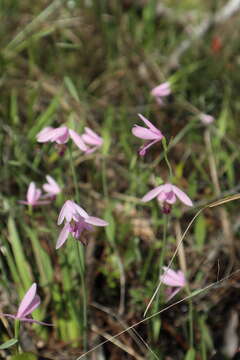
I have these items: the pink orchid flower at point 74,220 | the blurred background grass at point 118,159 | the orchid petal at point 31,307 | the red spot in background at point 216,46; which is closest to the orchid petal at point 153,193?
the pink orchid flower at point 74,220

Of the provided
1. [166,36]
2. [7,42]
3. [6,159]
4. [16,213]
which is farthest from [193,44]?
[16,213]

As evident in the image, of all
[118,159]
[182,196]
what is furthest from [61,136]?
[118,159]

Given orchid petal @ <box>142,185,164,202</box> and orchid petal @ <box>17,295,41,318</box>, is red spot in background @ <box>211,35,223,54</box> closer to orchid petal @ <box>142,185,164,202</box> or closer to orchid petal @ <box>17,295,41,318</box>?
orchid petal @ <box>142,185,164,202</box>

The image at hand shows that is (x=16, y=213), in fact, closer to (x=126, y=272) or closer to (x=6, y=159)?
(x=6, y=159)

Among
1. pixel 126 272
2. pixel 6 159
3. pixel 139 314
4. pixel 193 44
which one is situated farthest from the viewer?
pixel 193 44

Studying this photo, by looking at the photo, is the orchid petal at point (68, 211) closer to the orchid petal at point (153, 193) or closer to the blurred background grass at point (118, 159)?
the orchid petal at point (153, 193)

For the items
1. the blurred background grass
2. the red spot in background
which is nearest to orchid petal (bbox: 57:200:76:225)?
the blurred background grass

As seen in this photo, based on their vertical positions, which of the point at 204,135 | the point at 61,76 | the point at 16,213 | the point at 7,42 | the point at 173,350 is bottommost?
the point at 173,350
